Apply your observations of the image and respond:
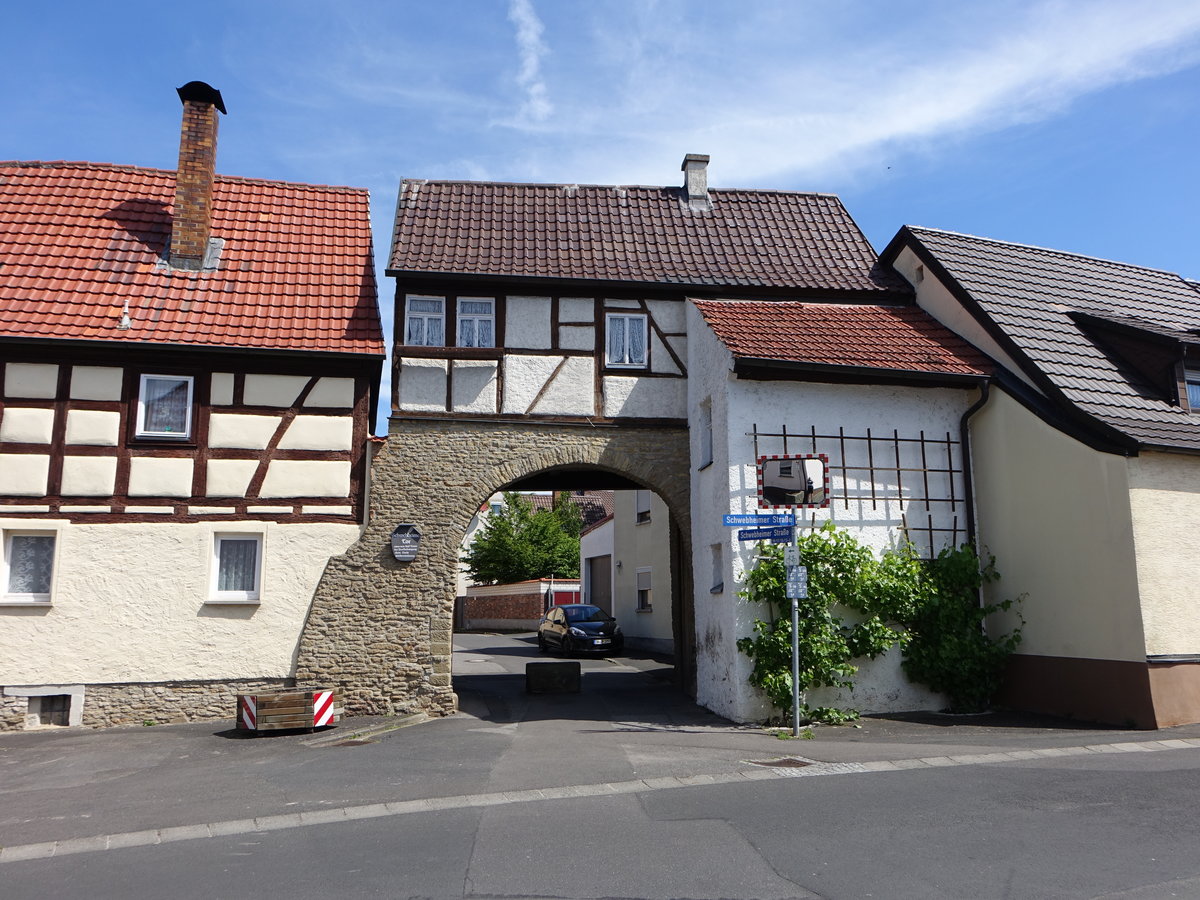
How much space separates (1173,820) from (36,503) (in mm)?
13872

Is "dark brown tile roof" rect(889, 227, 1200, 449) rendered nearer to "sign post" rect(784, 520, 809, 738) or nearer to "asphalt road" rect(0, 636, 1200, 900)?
"asphalt road" rect(0, 636, 1200, 900)

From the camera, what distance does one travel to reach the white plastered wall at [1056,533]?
39.1 feet

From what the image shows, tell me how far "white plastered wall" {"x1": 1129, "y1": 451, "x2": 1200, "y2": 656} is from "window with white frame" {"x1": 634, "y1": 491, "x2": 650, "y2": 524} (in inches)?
648

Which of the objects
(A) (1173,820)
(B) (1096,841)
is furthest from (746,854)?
(A) (1173,820)

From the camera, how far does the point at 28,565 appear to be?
1355cm

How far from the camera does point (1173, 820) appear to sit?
7.07 meters

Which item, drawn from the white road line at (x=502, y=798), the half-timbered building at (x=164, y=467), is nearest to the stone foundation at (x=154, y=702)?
the half-timbered building at (x=164, y=467)

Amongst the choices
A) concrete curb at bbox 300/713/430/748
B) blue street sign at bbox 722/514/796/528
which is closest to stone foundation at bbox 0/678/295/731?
concrete curb at bbox 300/713/430/748

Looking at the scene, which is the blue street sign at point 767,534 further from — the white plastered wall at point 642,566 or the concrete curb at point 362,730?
the white plastered wall at point 642,566

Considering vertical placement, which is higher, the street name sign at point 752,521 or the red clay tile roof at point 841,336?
the red clay tile roof at point 841,336

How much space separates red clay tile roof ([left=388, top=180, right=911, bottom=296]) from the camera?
15766 millimetres

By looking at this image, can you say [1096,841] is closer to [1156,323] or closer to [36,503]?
[1156,323]

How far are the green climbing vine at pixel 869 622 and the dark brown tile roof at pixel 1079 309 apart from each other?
2803 millimetres

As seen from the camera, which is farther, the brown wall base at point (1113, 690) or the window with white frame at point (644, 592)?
the window with white frame at point (644, 592)
